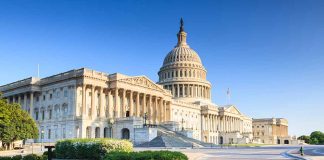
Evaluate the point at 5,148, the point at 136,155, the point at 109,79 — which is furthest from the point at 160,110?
the point at 136,155

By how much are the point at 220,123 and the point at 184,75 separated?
2479cm

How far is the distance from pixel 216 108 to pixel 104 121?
72.8m

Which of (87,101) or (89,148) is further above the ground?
(87,101)

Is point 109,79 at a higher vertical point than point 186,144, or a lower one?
higher

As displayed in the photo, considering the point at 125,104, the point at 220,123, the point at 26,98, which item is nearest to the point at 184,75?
the point at 220,123

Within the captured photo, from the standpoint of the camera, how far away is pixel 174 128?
101250mm

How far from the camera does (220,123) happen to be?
15812cm

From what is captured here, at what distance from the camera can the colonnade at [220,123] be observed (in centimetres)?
15088

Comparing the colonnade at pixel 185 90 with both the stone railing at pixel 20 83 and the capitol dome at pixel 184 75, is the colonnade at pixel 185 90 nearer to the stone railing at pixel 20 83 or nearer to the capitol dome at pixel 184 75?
the capitol dome at pixel 184 75

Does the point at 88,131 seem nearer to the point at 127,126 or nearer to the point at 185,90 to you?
the point at 127,126

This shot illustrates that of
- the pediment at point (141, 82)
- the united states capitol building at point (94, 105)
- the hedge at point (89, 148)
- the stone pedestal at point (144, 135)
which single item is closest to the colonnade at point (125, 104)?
the united states capitol building at point (94, 105)

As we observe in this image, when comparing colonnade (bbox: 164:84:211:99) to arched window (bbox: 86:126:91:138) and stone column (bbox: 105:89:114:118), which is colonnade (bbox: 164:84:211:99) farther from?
arched window (bbox: 86:126:91:138)

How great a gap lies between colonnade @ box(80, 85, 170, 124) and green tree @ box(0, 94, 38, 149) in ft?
58.7

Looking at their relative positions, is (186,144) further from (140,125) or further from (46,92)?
(46,92)
